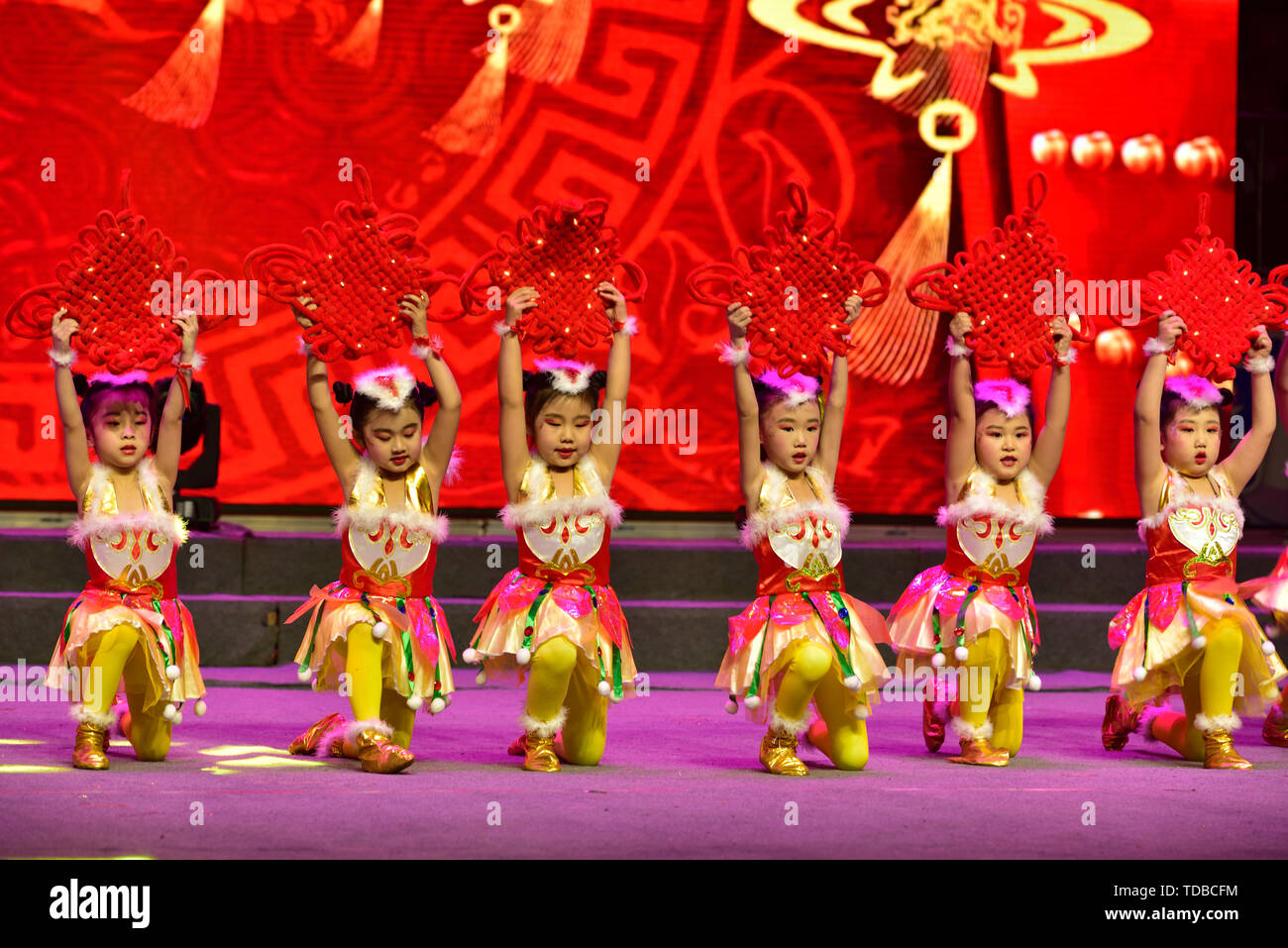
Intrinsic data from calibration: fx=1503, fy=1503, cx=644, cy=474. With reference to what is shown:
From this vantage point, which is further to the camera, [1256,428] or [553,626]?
[1256,428]

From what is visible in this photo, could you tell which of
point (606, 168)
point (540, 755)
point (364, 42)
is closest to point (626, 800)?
point (540, 755)

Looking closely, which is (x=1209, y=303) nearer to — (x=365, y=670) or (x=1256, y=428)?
(x=1256, y=428)

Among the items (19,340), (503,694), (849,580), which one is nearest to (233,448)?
(19,340)

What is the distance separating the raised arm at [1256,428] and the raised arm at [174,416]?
289cm

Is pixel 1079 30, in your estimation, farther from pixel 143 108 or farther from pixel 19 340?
pixel 19 340

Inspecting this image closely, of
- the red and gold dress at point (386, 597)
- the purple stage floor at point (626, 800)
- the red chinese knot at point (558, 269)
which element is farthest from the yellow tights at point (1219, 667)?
the red and gold dress at point (386, 597)

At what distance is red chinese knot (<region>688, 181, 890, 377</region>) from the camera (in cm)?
405

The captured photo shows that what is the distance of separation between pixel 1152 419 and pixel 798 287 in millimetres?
1068

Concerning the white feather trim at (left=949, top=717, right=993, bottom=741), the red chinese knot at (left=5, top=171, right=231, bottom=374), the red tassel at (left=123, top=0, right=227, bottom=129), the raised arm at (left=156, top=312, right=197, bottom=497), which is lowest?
the white feather trim at (left=949, top=717, right=993, bottom=741)

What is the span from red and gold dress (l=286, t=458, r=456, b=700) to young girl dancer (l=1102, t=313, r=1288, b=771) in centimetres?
192

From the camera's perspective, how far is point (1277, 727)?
14.8 ft

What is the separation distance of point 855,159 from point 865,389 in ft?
3.39

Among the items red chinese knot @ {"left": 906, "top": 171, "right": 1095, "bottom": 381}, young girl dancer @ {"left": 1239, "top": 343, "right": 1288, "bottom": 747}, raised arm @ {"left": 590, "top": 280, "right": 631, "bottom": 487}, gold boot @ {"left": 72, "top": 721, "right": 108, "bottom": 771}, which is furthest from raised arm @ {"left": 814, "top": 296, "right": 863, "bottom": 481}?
gold boot @ {"left": 72, "top": 721, "right": 108, "bottom": 771}

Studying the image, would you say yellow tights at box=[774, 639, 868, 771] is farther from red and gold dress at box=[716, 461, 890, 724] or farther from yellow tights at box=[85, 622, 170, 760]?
yellow tights at box=[85, 622, 170, 760]
